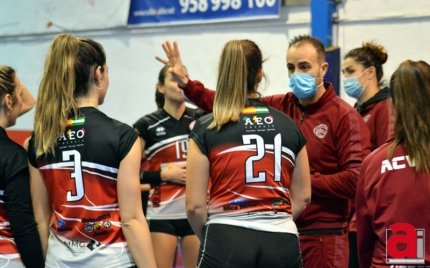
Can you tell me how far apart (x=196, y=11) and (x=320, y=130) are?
402 cm

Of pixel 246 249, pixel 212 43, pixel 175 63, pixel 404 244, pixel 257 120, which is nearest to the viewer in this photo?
pixel 404 244

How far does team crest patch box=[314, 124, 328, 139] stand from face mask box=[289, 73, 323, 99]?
0.22m

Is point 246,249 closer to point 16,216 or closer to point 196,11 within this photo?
point 16,216

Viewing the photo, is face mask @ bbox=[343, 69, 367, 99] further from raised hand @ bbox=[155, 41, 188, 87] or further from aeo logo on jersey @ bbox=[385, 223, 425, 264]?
aeo logo on jersey @ bbox=[385, 223, 425, 264]

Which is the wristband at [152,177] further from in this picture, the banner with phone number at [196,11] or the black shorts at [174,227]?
the banner with phone number at [196,11]

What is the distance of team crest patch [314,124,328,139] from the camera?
3.34 metres

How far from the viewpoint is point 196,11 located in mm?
6992

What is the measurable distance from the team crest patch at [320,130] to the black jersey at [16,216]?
1646 mm

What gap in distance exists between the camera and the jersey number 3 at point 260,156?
2604mm

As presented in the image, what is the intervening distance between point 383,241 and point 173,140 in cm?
250

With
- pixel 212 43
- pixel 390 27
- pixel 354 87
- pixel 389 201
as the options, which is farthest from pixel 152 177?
pixel 390 27

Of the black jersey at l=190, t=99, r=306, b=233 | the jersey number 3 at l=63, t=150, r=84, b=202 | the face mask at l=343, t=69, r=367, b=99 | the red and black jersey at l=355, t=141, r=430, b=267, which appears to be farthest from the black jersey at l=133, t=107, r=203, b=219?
the red and black jersey at l=355, t=141, r=430, b=267

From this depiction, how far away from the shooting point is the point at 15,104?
2.78m

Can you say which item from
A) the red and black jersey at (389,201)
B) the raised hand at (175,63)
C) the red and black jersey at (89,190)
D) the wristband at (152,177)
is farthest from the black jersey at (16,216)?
the wristband at (152,177)
